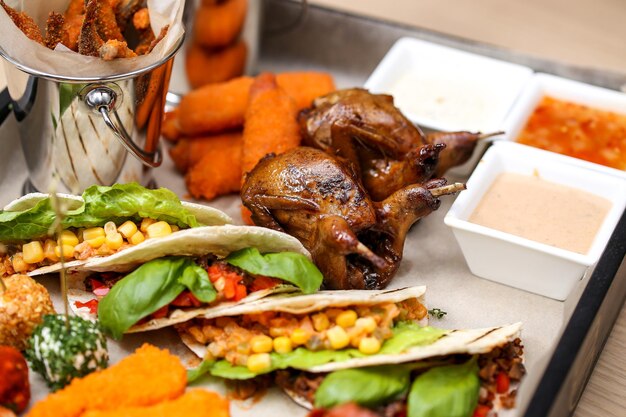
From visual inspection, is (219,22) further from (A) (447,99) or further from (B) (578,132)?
(B) (578,132)

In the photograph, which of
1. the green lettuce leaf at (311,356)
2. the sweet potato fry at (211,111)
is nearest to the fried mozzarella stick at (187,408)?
the green lettuce leaf at (311,356)

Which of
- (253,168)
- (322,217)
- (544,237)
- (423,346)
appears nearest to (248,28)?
(253,168)

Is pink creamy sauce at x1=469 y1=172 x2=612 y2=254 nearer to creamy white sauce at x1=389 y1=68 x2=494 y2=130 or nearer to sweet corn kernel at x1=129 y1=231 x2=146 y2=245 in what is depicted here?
creamy white sauce at x1=389 y1=68 x2=494 y2=130

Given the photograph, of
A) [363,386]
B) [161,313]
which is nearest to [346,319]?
[363,386]

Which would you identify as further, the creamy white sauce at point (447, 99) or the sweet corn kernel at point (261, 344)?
the creamy white sauce at point (447, 99)

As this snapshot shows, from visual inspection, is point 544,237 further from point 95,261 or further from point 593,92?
point 95,261

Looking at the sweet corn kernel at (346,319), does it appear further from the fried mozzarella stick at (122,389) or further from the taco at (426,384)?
the fried mozzarella stick at (122,389)

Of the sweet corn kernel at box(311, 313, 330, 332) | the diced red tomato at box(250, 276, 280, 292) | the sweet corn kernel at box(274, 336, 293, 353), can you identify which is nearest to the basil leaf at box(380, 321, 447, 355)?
the sweet corn kernel at box(311, 313, 330, 332)
